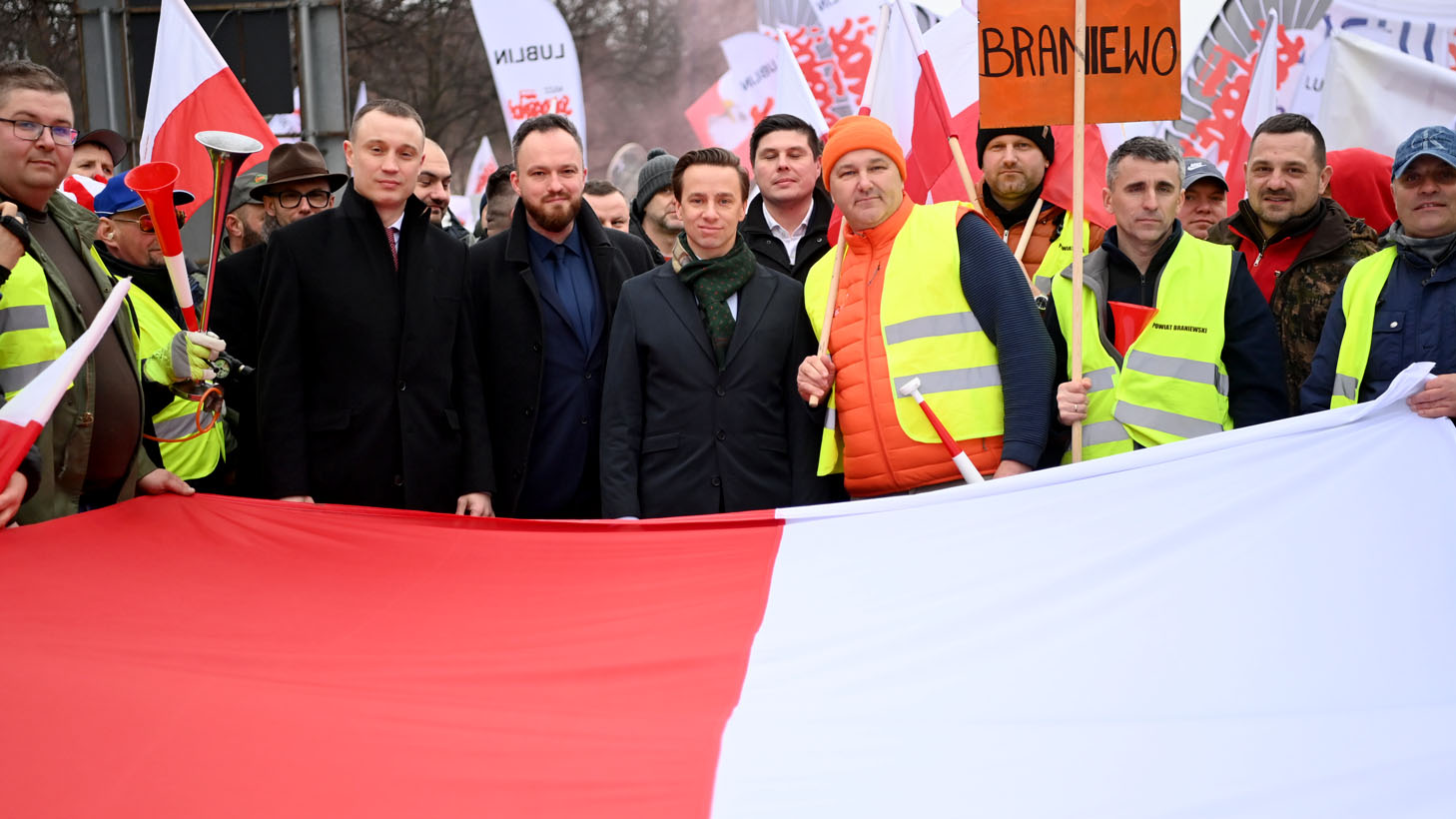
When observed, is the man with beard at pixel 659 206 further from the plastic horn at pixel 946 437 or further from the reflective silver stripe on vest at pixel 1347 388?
the reflective silver stripe on vest at pixel 1347 388

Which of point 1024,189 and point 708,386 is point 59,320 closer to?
point 708,386

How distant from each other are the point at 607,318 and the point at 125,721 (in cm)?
252

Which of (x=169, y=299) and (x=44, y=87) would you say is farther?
(x=169, y=299)

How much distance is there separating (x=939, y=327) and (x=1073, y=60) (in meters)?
0.94

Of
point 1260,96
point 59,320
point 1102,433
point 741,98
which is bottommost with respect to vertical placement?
point 1102,433

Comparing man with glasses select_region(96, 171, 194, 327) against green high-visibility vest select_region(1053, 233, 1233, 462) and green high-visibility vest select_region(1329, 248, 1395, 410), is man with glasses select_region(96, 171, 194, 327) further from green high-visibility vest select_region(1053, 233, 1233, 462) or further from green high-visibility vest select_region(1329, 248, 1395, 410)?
green high-visibility vest select_region(1329, 248, 1395, 410)

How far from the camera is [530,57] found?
11.9 metres

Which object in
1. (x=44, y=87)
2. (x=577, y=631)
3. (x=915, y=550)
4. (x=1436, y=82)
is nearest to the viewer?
(x=577, y=631)

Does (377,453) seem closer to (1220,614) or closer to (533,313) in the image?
(533,313)

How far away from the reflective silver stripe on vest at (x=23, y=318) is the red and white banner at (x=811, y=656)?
0.52 m

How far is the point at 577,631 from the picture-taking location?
3.12m

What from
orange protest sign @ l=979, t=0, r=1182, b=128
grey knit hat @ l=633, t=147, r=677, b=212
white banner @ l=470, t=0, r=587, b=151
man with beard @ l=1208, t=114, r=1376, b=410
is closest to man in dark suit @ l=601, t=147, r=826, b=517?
orange protest sign @ l=979, t=0, r=1182, b=128

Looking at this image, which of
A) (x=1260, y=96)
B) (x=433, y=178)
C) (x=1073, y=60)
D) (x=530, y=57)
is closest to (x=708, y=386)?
(x=1073, y=60)

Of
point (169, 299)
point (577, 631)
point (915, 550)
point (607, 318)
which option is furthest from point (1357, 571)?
point (169, 299)
